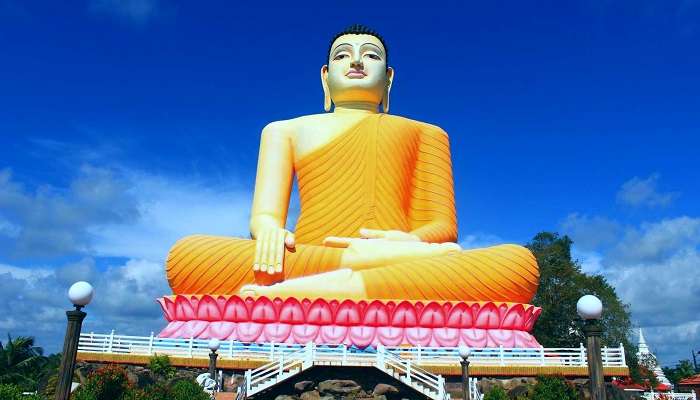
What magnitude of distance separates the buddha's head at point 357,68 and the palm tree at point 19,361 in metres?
9.56

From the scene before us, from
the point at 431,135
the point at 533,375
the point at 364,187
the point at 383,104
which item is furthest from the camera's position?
the point at 383,104

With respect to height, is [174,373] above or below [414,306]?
below

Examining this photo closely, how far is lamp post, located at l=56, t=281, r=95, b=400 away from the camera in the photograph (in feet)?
16.7

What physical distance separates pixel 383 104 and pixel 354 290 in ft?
20.9

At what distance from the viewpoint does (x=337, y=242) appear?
40.0ft

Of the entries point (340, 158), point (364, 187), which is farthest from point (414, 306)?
point (340, 158)

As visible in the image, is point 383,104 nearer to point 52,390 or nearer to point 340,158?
point 340,158

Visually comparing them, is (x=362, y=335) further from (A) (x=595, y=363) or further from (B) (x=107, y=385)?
(A) (x=595, y=363)

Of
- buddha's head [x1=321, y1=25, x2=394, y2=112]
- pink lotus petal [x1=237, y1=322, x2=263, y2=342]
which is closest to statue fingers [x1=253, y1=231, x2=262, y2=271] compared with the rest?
pink lotus petal [x1=237, y1=322, x2=263, y2=342]

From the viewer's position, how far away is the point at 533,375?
9.51 metres

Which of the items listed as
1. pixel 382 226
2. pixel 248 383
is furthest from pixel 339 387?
pixel 382 226

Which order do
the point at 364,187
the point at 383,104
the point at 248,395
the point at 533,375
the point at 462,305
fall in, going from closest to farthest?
the point at 248,395, the point at 533,375, the point at 462,305, the point at 364,187, the point at 383,104

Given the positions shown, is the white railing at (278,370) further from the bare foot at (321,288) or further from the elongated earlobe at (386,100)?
the elongated earlobe at (386,100)

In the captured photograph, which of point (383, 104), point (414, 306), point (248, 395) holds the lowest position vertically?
point (248, 395)
